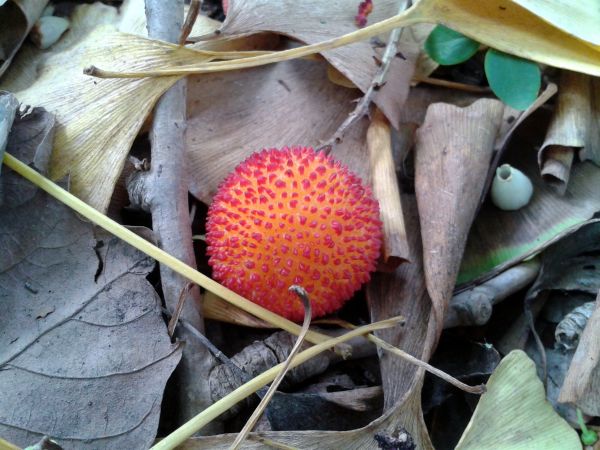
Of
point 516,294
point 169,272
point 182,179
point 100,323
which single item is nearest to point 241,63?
point 182,179

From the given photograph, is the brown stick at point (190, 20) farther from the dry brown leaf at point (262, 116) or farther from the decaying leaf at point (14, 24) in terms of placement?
the decaying leaf at point (14, 24)

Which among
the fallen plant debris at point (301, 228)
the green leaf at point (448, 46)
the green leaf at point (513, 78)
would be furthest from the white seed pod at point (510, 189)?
the green leaf at point (448, 46)

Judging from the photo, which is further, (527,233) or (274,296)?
(527,233)

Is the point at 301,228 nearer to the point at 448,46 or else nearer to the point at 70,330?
the point at 70,330

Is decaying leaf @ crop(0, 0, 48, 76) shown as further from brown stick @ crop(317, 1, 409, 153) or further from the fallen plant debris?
brown stick @ crop(317, 1, 409, 153)

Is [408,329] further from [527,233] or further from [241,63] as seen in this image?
[241,63]

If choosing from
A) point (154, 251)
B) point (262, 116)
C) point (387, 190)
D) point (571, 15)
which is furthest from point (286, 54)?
point (571, 15)
